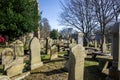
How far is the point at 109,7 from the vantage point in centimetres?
2533

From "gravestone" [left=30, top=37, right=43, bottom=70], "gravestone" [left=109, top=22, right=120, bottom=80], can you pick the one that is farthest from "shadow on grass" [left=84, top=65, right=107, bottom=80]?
"gravestone" [left=30, top=37, right=43, bottom=70]

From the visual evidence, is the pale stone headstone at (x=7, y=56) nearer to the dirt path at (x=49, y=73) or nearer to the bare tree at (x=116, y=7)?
the dirt path at (x=49, y=73)

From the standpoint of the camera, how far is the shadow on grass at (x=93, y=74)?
10132 millimetres

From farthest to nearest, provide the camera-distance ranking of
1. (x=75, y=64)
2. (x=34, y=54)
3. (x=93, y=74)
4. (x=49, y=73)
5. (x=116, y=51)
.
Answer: (x=34, y=54)
(x=93, y=74)
(x=49, y=73)
(x=116, y=51)
(x=75, y=64)

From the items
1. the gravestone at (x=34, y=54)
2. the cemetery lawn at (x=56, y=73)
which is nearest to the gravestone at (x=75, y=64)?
the cemetery lawn at (x=56, y=73)

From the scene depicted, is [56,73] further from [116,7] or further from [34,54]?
[116,7]

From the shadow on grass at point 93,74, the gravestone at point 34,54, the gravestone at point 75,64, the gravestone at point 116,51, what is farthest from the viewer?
the gravestone at point 34,54

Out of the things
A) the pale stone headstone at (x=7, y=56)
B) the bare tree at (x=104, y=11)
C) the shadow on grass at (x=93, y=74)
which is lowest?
the shadow on grass at (x=93, y=74)

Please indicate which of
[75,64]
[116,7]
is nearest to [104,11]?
[116,7]

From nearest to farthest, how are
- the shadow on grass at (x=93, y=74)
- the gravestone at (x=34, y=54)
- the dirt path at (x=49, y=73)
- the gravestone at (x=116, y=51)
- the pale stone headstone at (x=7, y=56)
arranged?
1. the gravestone at (x=116, y=51)
2. the dirt path at (x=49, y=73)
3. the shadow on grass at (x=93, y=74)
4. the gravestone at (x=34, y=54)
5. the pale stone headstone at (x=7, y=56)

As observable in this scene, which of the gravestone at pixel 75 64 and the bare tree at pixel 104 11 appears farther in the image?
the bare tree at pixel 104 11

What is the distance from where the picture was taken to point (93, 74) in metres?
10.5

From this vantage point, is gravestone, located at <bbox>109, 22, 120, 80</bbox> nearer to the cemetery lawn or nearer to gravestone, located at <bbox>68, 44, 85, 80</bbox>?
the cemetery lawn

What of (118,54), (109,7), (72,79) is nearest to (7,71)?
(72,79)
